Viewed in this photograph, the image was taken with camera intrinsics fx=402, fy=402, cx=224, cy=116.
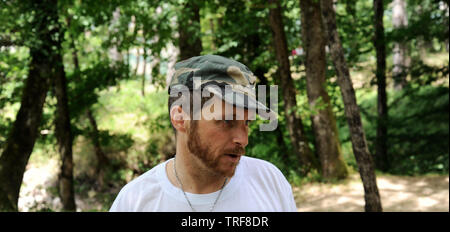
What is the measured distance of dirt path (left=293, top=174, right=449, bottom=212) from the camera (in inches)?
329

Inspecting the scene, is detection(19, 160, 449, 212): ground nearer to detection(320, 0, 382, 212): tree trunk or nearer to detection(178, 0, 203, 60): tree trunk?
detection(320, 0, 382, 212): tree trunk

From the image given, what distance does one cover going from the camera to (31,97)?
7.63 meters

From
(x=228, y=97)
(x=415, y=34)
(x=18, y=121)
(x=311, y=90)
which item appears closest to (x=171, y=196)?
(x=228, y=97)

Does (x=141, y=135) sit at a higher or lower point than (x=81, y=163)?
higher

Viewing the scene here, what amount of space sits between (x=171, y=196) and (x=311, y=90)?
861 cm

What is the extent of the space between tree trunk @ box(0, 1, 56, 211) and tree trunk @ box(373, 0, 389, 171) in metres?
8.84

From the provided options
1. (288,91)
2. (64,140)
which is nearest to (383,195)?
(288,91)

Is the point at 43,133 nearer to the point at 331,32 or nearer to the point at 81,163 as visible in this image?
the point at 81,163

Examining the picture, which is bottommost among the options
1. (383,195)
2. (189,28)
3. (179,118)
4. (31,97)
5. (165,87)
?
(383,195)

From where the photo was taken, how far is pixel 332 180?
10.4 metres

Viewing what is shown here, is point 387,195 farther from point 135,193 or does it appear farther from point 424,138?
point 135,193

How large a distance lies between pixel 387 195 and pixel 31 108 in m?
7.81

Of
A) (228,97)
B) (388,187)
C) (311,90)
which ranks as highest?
(311,90)

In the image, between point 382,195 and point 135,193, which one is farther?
point 382,195
